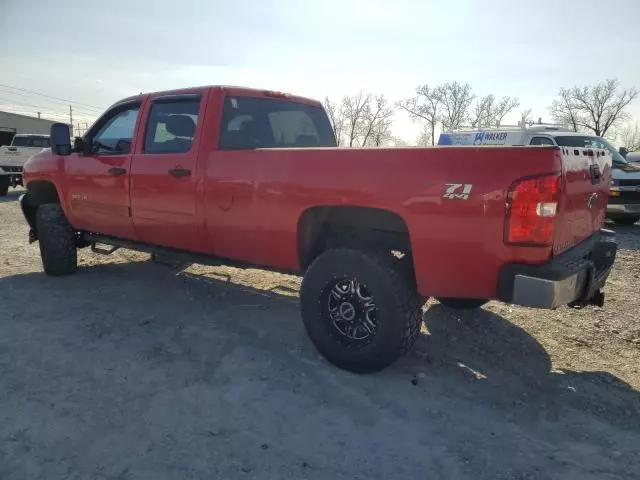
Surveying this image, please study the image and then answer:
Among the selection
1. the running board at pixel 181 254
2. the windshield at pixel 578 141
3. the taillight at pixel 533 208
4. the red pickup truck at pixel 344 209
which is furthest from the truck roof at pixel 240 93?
the windshield at pixel 578 141

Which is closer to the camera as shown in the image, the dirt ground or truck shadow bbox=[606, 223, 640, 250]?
the dirt ground

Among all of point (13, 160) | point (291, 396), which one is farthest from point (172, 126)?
point (13, 160)

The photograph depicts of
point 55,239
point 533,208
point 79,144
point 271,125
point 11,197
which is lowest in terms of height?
point 11,197

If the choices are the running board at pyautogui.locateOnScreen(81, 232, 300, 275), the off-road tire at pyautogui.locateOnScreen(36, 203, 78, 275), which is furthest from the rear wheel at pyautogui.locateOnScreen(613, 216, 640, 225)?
the off-road tire at pyautogui.locateOnScreen(36, 203, 78, 275)

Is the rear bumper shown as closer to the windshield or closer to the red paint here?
the red paint

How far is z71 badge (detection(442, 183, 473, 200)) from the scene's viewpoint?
261cm

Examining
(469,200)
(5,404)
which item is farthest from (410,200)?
(5,404)

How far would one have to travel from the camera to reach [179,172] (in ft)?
13.0

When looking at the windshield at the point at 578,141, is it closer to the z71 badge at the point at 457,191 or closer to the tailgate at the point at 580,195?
the tailgate at the point at 580,195

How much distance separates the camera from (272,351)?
3.62 metres

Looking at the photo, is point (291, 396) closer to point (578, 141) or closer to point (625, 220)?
point (578, 141)

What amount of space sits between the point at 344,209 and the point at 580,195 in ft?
4.84

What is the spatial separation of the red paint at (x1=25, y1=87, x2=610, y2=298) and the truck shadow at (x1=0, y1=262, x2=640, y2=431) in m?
0.67

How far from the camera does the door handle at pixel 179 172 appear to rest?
3.90 m
